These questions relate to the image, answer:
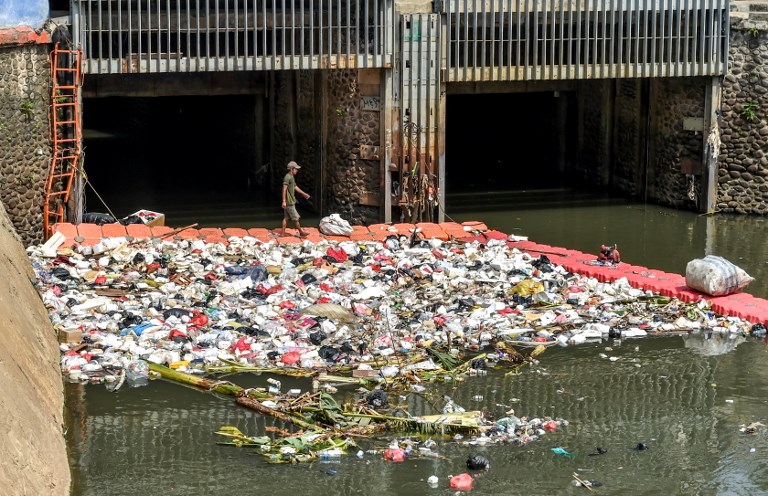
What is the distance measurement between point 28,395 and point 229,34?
10838mm

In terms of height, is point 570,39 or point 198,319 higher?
point 570,39

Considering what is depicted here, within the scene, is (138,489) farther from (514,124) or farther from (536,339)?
(514,124)

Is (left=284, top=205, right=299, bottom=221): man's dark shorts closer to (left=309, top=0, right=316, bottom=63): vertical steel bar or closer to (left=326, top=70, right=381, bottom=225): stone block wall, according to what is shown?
(left=326, top=70, right=381, bottom=225): stone block wall

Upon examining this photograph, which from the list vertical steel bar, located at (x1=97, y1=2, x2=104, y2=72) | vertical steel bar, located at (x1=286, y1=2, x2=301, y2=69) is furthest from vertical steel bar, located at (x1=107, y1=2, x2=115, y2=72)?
vertical steel bar, located at (x1=286, y1=2, x2=301, y2=69)

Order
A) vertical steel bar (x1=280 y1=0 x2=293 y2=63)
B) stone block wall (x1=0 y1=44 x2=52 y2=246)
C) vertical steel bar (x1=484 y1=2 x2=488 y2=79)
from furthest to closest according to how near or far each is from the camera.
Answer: vertical steel bar (x1=484 y1=2 x2=488 y2=79) < vertical steel bar (x1=280 y1=0 x2=293 y2=63) < stone block wall (x1=0 y1=44 x2=52 y2=246)

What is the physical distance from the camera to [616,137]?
2508 cm

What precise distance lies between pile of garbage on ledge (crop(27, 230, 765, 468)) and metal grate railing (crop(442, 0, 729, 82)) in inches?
146

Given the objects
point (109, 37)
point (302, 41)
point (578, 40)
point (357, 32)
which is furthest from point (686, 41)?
point (109, 37)

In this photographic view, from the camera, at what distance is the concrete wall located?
9.76 m

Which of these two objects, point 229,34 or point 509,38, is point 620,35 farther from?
point 229,34

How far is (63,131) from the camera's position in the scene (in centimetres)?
1928

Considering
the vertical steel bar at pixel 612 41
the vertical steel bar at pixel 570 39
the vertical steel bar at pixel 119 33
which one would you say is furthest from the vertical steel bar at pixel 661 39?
the vertical steel bar at pixel 119 33

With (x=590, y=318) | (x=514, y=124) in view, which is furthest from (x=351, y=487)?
(x=514, y=124)

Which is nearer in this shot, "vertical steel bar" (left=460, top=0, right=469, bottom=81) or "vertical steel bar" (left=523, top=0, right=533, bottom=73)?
"vertical steel bar" (left=460, top=0, right=469, bottom=81)
